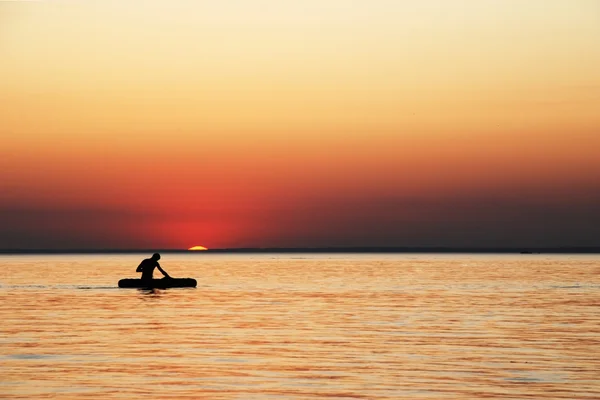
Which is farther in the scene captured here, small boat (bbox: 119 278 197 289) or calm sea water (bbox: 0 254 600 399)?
small boat (bbox: 119 278 197 289)

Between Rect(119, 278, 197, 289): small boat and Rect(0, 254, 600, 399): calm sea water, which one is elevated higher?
Rect(119, 278, 197, 289): small boat

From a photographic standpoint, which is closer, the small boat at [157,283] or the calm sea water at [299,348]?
the calm sea water at [299,348]

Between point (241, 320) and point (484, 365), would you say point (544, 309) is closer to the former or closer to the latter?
point (241, 320)

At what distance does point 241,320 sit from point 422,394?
1842 centimetres

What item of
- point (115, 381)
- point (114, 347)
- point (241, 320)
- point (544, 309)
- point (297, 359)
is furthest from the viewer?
point (544, 309)

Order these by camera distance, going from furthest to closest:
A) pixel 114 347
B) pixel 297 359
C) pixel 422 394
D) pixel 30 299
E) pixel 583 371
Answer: pixel 30 299
pixel 114 347
pixel 297 359
pixel 583 371
pixel 422 394

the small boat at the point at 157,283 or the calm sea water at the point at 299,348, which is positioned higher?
the small boat at the point at 157,283

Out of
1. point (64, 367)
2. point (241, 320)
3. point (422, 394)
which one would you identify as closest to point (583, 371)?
point (422, 394)

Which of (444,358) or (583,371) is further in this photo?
(444,358)

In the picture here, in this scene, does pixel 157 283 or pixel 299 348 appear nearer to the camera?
pixel 299 348

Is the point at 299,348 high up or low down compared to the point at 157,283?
down

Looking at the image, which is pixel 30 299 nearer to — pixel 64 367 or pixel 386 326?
pixel 386 326

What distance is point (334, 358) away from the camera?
27.0 metres

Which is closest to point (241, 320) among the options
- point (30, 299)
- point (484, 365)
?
point (484, 365)
